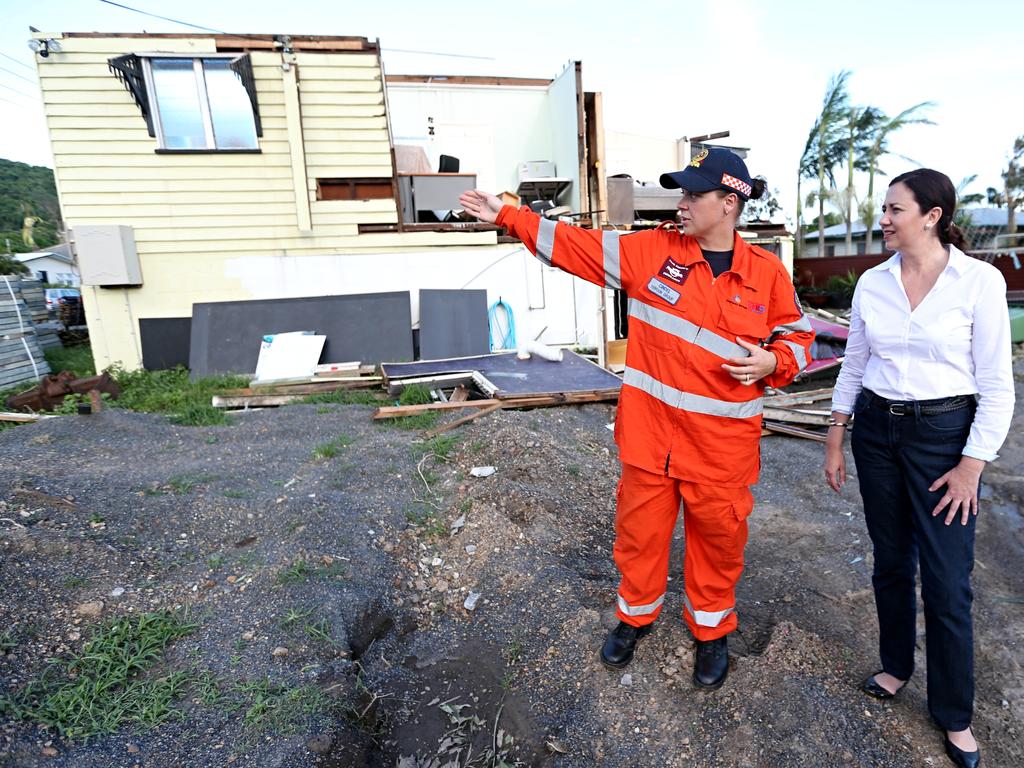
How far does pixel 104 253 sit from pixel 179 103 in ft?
8.07

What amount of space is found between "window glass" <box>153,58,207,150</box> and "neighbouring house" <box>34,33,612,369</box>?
0.02 meters

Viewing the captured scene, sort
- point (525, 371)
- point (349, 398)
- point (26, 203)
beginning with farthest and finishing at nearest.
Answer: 1. point (26, 203)
2. point (525, 371)
3. point (349, 398)

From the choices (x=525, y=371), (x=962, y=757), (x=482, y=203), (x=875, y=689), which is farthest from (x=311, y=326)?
(x=962, y=757)

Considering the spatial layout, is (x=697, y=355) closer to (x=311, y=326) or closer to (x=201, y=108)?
(x=311, y=326)

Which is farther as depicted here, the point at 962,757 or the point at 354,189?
the point at 354,189

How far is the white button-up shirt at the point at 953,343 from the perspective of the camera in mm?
1843

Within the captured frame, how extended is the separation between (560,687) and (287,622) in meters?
1.35

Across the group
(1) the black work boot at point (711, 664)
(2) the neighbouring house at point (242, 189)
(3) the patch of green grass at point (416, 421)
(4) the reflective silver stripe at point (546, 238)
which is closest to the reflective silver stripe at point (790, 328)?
(4) the reflective silver stripe at point (546, 238)

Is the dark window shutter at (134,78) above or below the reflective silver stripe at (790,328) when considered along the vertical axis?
above

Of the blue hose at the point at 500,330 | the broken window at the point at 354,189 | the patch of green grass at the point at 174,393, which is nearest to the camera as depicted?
the patch of green grass at the point at 174,393

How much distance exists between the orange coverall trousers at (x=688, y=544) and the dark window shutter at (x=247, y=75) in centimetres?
848

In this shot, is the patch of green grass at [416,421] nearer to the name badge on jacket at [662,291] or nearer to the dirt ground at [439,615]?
the dirt ground at [439,615]

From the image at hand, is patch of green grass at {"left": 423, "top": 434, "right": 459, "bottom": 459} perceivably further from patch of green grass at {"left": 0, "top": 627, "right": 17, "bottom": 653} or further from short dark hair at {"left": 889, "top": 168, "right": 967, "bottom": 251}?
short dark hair at {"left": 889, "top": 168, "right": 967, "bottom": 251}

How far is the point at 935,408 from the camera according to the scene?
1.93 metres
